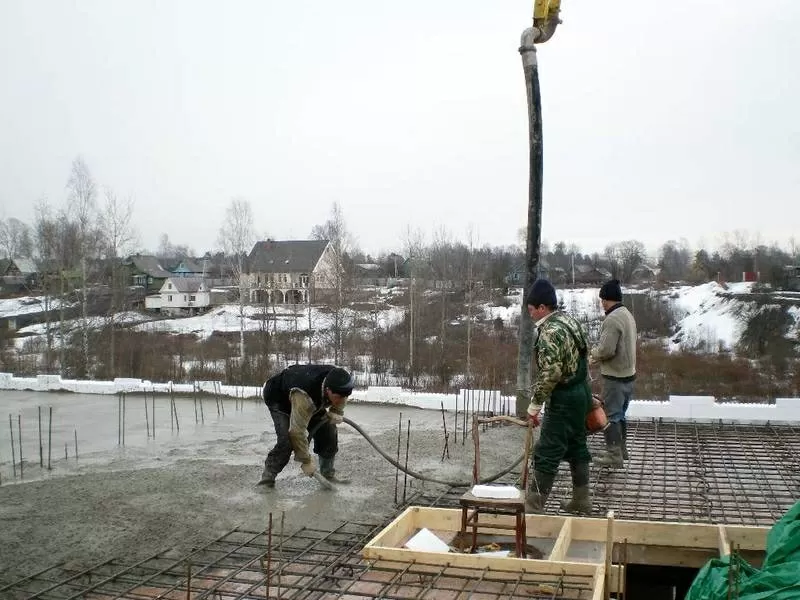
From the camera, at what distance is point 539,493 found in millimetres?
4305

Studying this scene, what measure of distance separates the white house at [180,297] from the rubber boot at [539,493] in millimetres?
30902

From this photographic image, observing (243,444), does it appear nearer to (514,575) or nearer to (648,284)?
(514,575)

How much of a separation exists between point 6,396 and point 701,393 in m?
12.2

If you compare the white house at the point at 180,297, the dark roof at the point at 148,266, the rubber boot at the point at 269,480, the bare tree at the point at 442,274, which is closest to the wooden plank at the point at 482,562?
the rubber boot at the point at 269,480

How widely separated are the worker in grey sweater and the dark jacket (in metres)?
2.04

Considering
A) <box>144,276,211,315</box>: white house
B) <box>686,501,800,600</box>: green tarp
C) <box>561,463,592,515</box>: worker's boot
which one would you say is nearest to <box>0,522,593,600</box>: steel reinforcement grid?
<box>686,501,800,600</box>: green tarp

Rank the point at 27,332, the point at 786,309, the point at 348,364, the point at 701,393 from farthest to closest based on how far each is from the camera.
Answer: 1. the point at 27,332
2. the point at 786,309
3. the point at 348,364
4. the point at 701,393

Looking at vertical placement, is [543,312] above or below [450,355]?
above

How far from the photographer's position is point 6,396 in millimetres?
11602

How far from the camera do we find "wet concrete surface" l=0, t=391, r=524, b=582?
4.20 meters

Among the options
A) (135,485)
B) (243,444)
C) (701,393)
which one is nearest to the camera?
(135,485)

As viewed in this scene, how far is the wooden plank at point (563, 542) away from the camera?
3.43m

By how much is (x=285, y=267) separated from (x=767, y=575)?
100 ft

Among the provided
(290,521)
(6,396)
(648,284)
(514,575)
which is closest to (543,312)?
(514,575)
